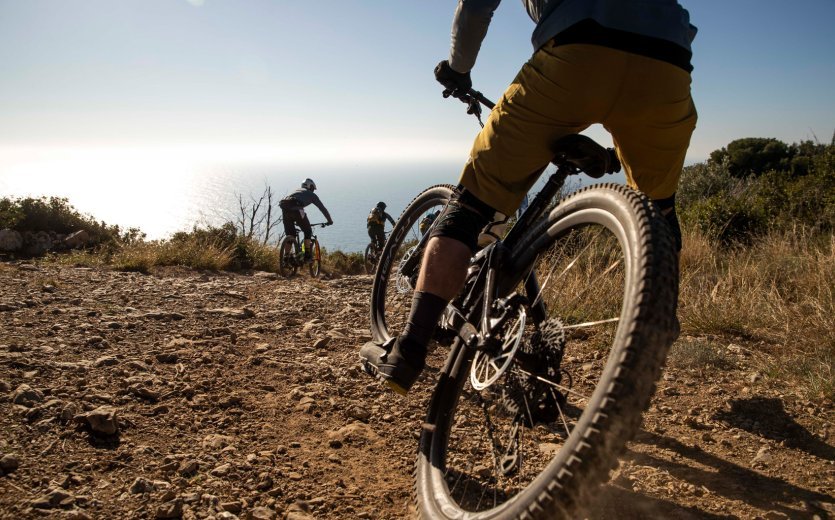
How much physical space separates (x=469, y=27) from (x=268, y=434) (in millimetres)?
1989

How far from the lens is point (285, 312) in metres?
4.35

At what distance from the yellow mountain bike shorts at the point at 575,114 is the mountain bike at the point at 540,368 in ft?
0.34

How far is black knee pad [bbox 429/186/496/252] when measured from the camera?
190 cm

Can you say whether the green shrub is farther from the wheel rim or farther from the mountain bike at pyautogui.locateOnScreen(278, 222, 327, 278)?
the wheel rim

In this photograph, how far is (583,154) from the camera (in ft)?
5.75

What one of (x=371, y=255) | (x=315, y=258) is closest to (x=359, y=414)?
(x=315, y=258)

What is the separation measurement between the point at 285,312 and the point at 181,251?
520 cm

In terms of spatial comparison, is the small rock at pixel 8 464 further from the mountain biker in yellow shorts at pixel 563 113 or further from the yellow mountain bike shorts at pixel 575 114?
the yellow mountain bike shorts at pixel 575 114

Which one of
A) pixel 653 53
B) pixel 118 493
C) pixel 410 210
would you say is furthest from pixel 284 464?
pixel 653 53

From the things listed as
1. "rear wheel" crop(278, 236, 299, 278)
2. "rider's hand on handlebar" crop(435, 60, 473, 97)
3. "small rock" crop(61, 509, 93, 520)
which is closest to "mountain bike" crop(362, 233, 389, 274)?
"rear wheel" crop(278, 236, 299, 278)

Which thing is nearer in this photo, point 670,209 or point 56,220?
point 670,209

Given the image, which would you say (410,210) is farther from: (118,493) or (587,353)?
(118,493)

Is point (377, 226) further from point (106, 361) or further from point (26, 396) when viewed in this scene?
point (26, 396)

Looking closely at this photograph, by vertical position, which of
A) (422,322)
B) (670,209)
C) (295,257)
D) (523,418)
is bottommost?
(523,418)
